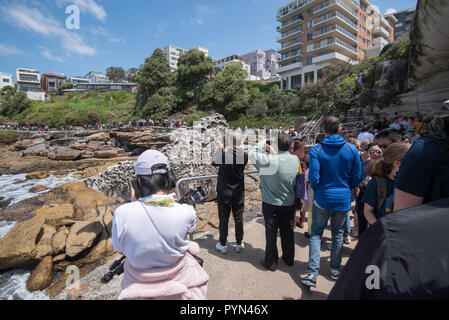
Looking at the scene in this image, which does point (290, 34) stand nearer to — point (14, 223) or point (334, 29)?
point (334, 29)

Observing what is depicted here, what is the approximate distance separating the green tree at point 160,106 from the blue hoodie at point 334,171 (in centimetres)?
3197

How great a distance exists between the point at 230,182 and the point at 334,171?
145cm

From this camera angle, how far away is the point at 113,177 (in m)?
10.6

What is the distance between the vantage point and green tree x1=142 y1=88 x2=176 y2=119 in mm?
32344

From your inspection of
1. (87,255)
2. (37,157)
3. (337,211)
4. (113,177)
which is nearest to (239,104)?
(113,177)

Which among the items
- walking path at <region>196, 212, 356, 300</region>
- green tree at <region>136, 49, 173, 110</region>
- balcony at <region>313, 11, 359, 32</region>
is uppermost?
balcony at <region>313, 11, 359, 32</region>

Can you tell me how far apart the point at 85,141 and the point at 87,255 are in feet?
91.0

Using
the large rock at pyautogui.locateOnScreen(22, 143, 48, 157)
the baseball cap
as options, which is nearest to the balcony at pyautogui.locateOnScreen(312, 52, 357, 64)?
the baseball cap

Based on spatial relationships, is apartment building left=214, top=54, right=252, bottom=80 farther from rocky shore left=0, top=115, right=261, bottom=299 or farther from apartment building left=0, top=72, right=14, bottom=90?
apartment building left=0, top=72, right=14, bottom=90

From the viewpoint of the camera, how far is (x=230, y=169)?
324 centimetres

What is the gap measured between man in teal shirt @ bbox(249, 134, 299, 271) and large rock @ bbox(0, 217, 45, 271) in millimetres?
6288

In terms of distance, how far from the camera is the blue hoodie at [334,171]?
2.50 meters

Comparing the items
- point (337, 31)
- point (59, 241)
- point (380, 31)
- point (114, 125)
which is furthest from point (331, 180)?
point (380, 31)
